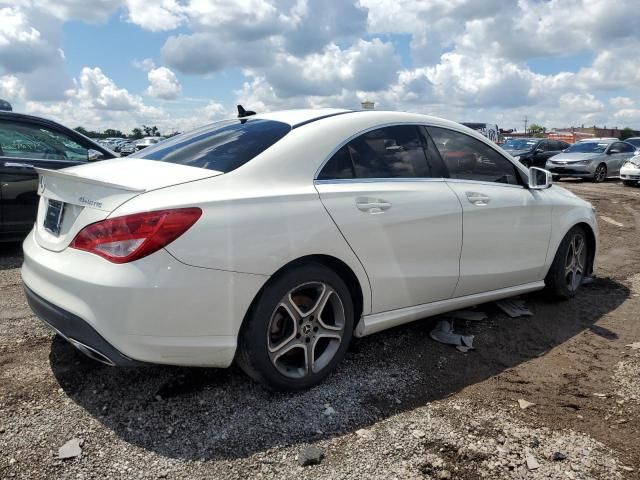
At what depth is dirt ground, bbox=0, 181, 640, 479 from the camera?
255 centimetres

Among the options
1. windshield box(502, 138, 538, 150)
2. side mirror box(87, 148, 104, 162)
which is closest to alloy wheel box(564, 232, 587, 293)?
side mirror box(87, 148, 104, 162)

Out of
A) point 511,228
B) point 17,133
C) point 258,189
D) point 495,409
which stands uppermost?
point 17,133

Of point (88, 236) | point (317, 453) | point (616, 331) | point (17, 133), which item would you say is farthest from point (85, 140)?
point (616, 331)

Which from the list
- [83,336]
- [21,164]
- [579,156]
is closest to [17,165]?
[21,164]

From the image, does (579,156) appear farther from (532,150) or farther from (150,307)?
(150,307)

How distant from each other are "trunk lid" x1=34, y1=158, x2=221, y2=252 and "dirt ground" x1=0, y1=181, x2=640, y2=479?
0.89 meters

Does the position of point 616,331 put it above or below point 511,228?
below

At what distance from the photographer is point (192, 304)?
263cm

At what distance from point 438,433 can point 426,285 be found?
106 centimetres

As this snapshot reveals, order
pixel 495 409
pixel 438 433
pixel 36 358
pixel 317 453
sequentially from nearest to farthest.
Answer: pixel 317 453 → pixel 438 433 → pixel 495 409 → pixel 36 358

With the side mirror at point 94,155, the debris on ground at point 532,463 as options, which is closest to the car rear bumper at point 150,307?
the debris on ground at point 532,463

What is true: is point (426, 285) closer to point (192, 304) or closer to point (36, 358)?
point (192, 304)

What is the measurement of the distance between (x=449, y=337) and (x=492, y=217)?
931mm

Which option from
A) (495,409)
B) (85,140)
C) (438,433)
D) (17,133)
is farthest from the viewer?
(85,140)
